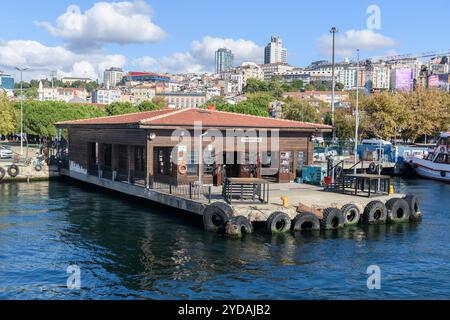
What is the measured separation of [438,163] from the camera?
52.3 meters

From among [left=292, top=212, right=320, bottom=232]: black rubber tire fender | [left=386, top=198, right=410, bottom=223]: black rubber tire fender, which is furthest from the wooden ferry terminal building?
[left=386, top=198, right=410, bottom=223]: black rubber tire fender

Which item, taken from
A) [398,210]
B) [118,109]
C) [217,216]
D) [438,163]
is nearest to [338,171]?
[398,210]

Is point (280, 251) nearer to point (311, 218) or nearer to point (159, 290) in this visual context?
point (311, 218)

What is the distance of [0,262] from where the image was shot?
19.8 m

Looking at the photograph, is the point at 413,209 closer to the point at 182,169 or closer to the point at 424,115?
the point at 182,169

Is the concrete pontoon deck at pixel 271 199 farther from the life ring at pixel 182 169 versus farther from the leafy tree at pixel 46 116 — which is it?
the leafy tree at pixel 46 116

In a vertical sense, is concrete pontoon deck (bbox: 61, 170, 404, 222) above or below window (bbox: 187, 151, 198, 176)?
below

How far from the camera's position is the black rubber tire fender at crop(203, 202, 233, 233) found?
80.3 feet

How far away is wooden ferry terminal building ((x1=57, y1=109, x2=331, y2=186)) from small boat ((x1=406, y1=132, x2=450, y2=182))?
67.8 ft

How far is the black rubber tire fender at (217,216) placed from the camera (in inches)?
963

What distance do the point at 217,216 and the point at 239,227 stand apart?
1.34 meters

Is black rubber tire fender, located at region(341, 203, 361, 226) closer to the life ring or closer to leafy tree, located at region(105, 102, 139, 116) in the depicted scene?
the life ring
